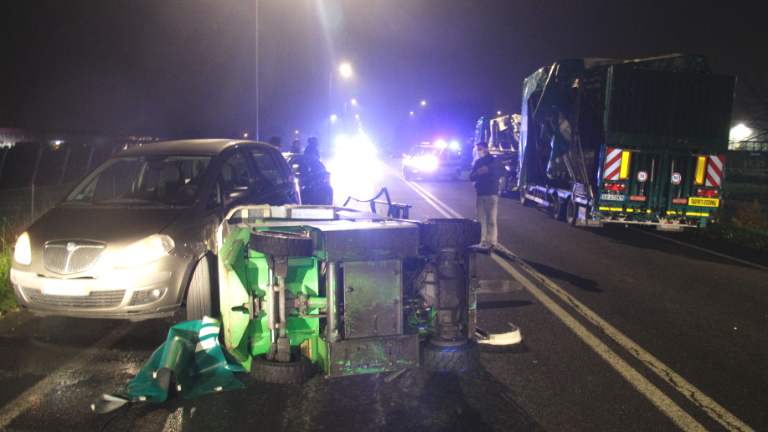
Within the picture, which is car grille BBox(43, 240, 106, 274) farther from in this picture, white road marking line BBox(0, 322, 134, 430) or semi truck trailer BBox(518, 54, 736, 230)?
semi truck trailer BBox(518, 54, 736, 230)

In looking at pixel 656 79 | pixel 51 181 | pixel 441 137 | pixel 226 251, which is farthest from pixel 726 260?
pixel 441 137

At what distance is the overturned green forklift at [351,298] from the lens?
11.6 ft

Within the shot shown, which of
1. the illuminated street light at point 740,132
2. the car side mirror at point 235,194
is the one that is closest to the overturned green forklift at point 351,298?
the car side mirror at point 235,194

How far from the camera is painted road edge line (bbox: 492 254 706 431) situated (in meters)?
3.57

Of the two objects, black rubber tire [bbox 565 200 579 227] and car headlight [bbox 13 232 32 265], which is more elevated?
car headlight [bbox 13 232 32 265]

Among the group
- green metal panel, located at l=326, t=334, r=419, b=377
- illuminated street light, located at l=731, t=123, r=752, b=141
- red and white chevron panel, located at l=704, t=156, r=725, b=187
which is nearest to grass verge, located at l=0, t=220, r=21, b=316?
green metal panel, located at l=326, t=334, r=419, b=377

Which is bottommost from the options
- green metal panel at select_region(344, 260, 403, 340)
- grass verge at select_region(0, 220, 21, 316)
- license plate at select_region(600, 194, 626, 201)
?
grass verge at select_region(0, 220, 21, 316)

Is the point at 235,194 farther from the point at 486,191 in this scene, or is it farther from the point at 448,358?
the point at 486,191

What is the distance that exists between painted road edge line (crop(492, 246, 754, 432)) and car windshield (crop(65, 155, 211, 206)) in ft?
14.5

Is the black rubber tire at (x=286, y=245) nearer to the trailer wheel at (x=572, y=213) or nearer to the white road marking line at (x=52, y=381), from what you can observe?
the white road marking line at (x=52, y=381)

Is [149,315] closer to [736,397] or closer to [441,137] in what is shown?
[736,397]

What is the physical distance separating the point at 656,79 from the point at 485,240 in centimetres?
520

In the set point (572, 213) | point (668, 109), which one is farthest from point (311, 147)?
point (668, 109)

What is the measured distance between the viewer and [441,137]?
42312 mm
